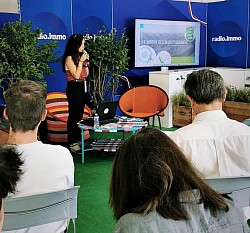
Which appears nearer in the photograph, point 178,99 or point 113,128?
point 113,128

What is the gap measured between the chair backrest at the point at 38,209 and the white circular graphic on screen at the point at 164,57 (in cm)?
655

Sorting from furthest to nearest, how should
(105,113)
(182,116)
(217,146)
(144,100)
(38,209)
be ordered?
(182,116)
(144,100)
(105,113)
(217,146)
(38,209)

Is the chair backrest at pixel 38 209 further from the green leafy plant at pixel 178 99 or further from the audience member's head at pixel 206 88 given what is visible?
the green leafy plant at pixel 178 99

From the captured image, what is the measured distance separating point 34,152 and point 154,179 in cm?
101

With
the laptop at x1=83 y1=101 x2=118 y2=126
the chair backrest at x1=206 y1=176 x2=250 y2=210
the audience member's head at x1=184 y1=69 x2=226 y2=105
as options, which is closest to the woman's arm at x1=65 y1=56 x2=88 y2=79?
the laptop at x1=83 y1=101 x2=118 y2=126

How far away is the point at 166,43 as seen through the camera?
8.30 meters

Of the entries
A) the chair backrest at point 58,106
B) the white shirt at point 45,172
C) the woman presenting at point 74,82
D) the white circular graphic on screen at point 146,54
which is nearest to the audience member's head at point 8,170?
the white shirt at point 45,172

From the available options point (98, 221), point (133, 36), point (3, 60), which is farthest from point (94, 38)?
point (98, 221)

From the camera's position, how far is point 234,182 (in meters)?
1.99

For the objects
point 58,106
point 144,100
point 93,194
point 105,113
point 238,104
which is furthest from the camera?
point 238,104

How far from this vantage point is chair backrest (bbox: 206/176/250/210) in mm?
1968

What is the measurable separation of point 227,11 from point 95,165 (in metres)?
5.19

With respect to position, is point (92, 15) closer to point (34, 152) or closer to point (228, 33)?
point (228, 33)

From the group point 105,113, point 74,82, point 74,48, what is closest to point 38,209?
point 105,113
